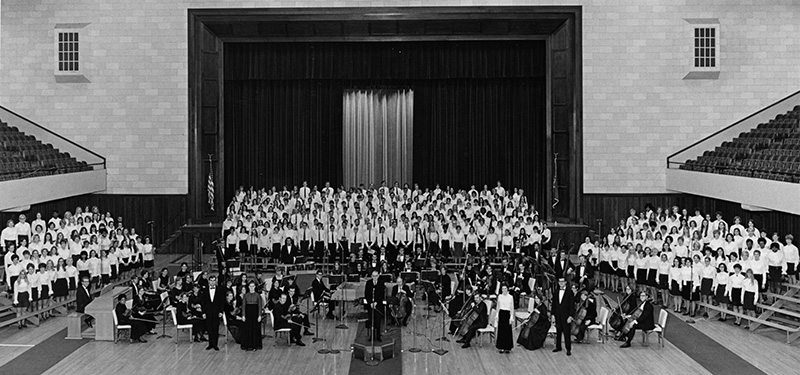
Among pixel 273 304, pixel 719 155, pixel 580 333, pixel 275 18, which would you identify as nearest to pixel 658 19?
pixel 719 155

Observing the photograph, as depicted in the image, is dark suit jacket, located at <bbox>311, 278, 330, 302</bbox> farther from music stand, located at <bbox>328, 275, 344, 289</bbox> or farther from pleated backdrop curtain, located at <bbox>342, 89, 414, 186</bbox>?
pleated backdrop curtain, located at <bbox>342, 89, 414, 186</bbox>

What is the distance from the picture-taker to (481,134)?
37.0 meters

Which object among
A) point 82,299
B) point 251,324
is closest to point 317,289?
point 251,324

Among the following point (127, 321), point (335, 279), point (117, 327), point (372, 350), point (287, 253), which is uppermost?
point (287, 253)

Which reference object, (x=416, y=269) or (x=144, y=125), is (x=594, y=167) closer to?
(x=416, y=269)

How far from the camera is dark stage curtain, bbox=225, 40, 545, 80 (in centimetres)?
3550

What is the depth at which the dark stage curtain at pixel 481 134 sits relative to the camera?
36.5 m

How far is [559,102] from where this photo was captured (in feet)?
112

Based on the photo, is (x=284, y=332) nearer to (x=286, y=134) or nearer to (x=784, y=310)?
(x=784, y=310)

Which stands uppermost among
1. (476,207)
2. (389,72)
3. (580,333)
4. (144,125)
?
(389,72)

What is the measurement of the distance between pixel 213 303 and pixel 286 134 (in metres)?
18.1

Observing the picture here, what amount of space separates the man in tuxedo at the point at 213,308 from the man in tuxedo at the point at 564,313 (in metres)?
7.09

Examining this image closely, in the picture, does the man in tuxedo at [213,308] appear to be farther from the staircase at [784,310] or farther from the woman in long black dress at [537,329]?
the staircase at [784,310]

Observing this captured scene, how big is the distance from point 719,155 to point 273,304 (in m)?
17.9
